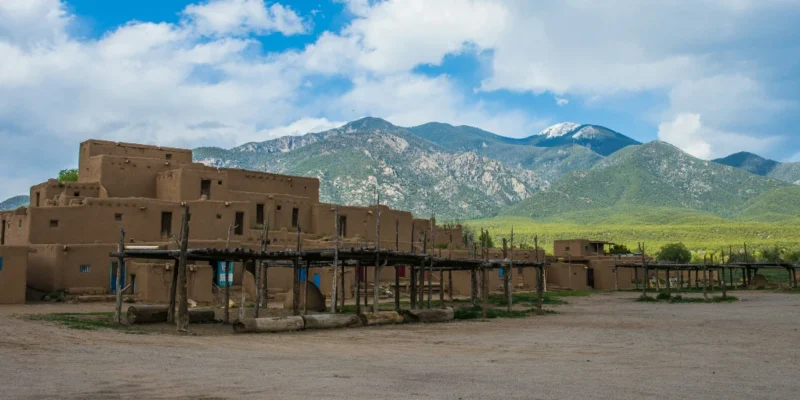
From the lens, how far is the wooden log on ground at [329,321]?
22.6 m

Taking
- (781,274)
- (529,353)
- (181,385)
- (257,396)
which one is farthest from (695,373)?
(781,274)

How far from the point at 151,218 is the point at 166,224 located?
0.98 m

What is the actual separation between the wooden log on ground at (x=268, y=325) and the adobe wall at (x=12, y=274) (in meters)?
12.9

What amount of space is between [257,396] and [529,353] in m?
8.07

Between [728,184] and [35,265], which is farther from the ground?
[728,184]

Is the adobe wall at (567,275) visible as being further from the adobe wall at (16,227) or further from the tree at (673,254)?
the adobe wall at (16,227)

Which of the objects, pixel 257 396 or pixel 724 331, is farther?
pixel 724 331

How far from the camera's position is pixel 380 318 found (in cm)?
2514

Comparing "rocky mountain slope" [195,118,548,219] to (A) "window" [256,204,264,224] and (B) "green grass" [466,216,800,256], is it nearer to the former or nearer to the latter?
(B) "green grass" [466,216,800,256]

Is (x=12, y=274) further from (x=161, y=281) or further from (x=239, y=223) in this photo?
(x=239, y=223)

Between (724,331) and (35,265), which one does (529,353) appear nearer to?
(724,331)

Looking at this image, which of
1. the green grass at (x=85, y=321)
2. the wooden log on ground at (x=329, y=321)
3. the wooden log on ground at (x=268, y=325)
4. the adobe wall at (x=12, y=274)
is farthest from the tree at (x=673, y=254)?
the green grass at (x=85, y=321)

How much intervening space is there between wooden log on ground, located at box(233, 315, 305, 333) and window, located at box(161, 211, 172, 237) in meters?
17.9

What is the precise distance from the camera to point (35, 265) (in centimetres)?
3353
